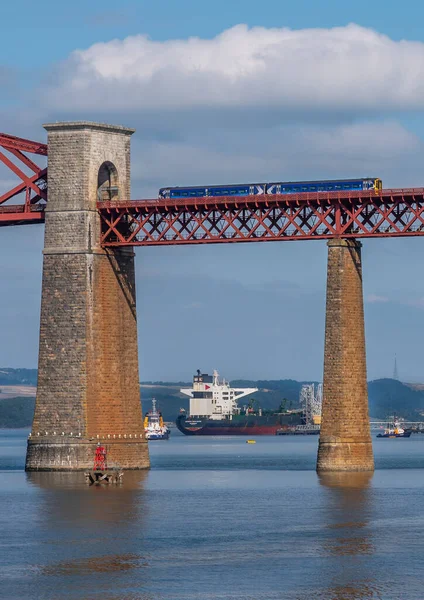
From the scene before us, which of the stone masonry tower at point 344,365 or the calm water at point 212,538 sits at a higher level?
the stone masonry tower at point 344,365

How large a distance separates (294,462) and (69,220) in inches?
1779

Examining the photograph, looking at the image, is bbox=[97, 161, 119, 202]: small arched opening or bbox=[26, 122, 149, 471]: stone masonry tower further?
bbox=[97, 161, 119, 202]: small arched opening

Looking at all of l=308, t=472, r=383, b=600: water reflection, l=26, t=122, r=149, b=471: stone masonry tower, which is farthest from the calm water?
l=26, t=122, r=149, b=471: stone masonry tower

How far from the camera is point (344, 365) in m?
104

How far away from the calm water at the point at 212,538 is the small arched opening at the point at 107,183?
19.0 meters

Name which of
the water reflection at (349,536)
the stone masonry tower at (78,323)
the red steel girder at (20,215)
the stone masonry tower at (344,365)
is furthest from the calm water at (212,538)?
the red steel girder at (20,215)

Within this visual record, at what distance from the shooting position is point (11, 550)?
228 ft

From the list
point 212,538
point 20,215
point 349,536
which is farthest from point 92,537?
point 20,215

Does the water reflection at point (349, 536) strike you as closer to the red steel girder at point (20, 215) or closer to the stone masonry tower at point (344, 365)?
the stone masonry tower at point (344, 365)

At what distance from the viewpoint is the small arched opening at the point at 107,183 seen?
113125mm

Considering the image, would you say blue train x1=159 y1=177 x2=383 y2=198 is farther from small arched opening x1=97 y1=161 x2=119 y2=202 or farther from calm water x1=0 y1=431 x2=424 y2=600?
calm water x1=0 y1=431 x2=424 y2=600

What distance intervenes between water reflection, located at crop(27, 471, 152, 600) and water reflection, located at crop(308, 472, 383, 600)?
24.0 ft

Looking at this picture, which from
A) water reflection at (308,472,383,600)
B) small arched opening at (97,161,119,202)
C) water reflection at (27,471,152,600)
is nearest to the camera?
water reflection at (308,472,383,600)

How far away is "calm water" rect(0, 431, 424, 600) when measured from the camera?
6009 cm
